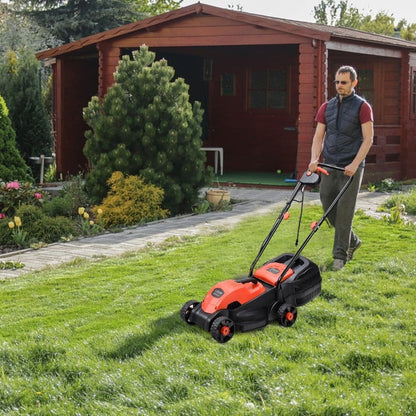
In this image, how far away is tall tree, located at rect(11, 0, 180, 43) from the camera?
31047 mm

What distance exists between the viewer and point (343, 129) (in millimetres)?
7031

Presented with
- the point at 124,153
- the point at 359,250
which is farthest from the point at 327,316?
the point at 124,153

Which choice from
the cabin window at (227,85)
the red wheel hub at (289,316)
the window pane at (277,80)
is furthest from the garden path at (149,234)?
the cabin window at (227,85)

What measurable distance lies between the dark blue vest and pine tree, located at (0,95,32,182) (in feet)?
19.4

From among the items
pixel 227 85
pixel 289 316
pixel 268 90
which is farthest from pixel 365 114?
pixel 227 85

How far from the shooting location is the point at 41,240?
963 cm

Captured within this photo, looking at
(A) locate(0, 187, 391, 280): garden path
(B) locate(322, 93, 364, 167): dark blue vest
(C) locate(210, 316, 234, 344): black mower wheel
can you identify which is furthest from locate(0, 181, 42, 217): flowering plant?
(C) locate(210, 316, 234, 344): black mower wheel

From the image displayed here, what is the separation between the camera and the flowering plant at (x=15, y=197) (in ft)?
34.7

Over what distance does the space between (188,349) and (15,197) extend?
6185 millimetres

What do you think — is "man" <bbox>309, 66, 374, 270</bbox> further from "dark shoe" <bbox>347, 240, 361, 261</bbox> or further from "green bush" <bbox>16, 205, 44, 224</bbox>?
"green bush" <bbox>16, 205, 44, 224</bbox>

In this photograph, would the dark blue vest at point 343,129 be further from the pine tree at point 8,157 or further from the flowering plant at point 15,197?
the pine tree at point 8,157

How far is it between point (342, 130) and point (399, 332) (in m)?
2.20

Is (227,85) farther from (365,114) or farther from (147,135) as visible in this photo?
(365,114)

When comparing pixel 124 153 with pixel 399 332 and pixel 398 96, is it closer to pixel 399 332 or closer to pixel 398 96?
pixel 399 332
